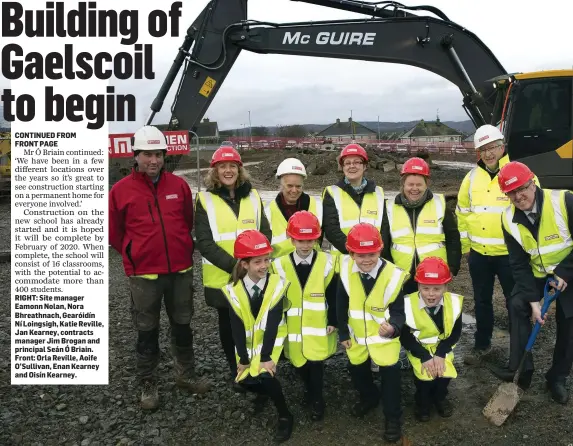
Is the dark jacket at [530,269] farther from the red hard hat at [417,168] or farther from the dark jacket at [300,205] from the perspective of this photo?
the dark jacket at [300,205]

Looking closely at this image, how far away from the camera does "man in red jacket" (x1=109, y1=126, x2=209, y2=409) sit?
149 inches

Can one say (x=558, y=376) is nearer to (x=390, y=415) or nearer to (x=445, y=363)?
(x=445, y=363)

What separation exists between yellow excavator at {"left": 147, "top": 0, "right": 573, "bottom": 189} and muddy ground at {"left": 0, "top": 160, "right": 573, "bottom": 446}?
14.4 feet

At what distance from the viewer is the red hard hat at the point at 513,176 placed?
3625 millimetres

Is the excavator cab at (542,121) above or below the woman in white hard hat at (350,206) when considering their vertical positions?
above

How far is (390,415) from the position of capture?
140 inches

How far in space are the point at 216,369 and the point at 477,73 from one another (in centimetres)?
651

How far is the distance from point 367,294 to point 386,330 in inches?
10.9

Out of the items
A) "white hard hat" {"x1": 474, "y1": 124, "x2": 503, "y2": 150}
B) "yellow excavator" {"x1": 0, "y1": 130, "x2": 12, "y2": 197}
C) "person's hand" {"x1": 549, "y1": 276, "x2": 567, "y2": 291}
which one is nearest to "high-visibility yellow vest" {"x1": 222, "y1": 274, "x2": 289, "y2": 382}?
"person's hand" {"x1": 549, "y1": 276, "x2": 567, "y2": 291}

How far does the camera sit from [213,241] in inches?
157

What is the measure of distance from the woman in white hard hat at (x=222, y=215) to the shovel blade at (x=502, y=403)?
2.11 m

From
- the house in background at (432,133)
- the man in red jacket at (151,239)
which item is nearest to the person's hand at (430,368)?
the man in red jacket at (151,239)

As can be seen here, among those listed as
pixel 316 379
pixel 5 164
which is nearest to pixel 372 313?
pixel 316 379

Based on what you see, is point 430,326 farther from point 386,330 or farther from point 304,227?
point 304,227
